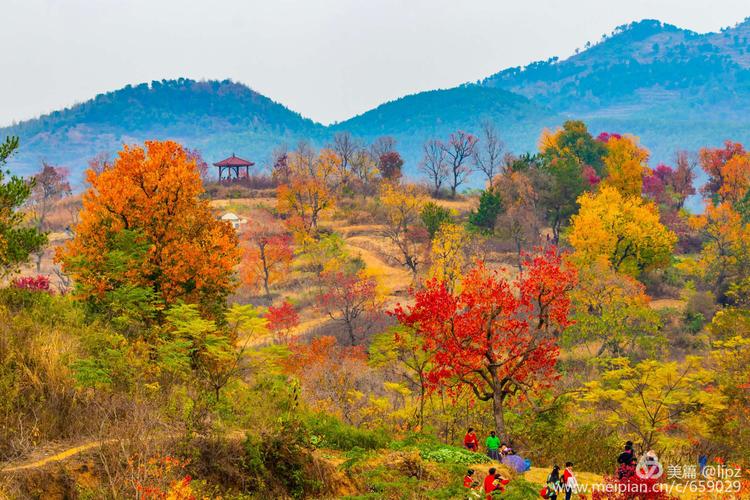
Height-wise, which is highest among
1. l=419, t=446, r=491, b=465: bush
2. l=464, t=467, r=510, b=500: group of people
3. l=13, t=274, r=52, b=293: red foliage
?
l=13, t=274, r=52, b=293: red foliage

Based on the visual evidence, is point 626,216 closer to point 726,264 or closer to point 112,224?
point 726,264

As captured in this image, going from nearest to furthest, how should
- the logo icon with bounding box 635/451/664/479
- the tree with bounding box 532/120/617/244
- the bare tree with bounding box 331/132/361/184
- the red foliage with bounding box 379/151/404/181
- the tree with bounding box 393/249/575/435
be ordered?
1. the logo icon with bounding box 635/451/664/479
2. the tree with bounding box 393/249/575/435
3. the tree with bounding box 532/120/617/244
4. the bare tree with bounding box 331/132/361/184
5. the red foliage with bounding box 379/151/404/181

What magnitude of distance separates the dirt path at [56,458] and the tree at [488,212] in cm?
5347

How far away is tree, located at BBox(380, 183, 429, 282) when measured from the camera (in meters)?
58.9

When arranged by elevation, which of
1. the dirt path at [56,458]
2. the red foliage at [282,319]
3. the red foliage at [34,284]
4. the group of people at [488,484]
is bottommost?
the red foliage at [282,319]

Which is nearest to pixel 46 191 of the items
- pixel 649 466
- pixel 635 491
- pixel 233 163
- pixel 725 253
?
pixel 233 163

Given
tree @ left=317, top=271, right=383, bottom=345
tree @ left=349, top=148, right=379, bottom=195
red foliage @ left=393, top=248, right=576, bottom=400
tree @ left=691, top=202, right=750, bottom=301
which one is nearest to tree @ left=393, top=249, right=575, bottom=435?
red foliage @ left=393, top=248, right=576, bottom=400

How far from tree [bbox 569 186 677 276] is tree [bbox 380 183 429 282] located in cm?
1557

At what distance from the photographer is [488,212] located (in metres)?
61.8

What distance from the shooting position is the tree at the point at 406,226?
58.9m

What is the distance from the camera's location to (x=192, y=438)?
38.9ft

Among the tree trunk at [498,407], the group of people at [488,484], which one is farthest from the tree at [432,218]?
the group of people at [488,484]

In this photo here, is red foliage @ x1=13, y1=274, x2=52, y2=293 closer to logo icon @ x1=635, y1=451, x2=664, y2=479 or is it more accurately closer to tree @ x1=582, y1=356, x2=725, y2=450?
logo icon @ x1=635, y1=451, x2=664, y2=479

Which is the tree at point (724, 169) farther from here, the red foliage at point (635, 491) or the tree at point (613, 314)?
the red foliage at point (635, 491)
